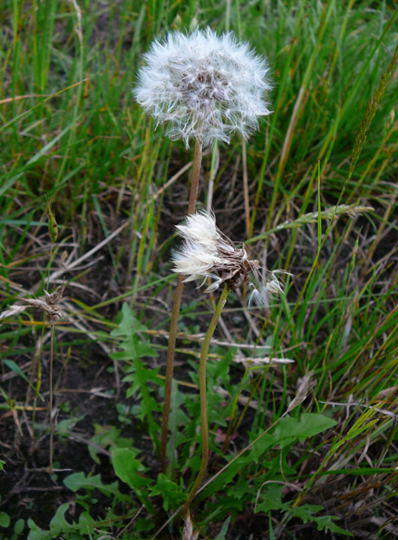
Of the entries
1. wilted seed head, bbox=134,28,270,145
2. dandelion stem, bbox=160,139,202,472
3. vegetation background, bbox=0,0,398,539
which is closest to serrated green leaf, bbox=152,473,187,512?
vegetation background, bbox=0,0,398,539

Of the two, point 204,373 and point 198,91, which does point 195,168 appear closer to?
point 198,91

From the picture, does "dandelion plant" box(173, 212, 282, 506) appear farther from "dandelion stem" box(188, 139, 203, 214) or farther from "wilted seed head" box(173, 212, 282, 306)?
"dandelion stem" box(188, 139, 203, 214)

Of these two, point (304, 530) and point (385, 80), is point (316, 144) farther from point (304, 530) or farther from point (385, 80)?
point (304, 530)

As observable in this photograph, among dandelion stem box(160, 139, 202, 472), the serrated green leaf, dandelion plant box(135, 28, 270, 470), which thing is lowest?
the serrated green leaf

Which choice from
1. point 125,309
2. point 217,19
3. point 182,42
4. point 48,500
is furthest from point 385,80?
point 217,19

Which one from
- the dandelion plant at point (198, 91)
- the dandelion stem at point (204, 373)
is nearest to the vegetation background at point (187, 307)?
the dandelion stem at point (204, 373)
